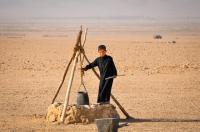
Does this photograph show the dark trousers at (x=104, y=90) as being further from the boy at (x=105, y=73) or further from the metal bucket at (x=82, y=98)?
the metal bucket at (x=82, y=98)

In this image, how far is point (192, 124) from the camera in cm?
1345

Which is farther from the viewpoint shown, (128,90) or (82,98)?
(128,90)

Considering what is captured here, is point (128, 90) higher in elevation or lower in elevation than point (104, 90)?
higher

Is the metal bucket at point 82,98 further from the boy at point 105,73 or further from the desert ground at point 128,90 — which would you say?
the desert ground at point 128,90

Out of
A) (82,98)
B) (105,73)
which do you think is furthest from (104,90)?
(82,98)

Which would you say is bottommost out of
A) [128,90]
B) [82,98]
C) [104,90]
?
[82,98]

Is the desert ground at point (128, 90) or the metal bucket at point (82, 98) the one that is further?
the metal bucket at point (82, 98)

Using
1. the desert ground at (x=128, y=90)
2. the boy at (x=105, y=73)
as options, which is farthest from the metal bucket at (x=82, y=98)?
the desert ground at (x=128, y=90)

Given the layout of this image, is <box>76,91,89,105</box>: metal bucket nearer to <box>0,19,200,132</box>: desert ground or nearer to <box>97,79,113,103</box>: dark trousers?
<box>97,79,113,103</box>: dark trousers

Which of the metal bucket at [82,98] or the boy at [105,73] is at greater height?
the boy at [105,73]

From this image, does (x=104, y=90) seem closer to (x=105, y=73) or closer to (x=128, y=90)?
(x=105, y=73)

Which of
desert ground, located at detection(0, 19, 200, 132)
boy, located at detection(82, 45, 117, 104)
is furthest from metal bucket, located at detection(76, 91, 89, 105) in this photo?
desert ground, located at detection(0, 19, 200, 132)

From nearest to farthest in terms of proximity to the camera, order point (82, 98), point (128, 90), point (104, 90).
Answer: point (104, 90), point (82, 98), point (128, 90)

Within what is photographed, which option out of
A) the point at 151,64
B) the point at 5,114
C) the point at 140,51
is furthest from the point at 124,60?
the point at 5,114
